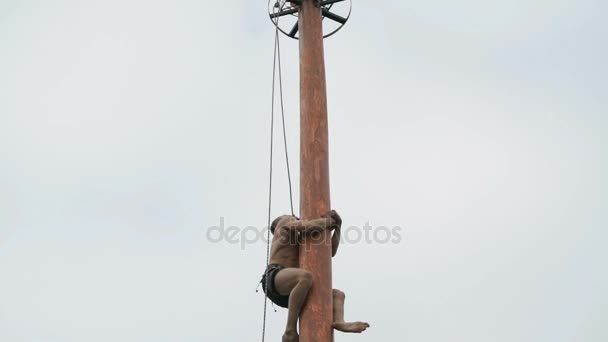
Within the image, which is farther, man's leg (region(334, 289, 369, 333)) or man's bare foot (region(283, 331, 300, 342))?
man's bare foot (region(283, 331, 300, 342))

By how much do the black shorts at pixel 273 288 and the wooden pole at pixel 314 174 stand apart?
25 cm

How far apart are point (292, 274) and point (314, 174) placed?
742 millimetres

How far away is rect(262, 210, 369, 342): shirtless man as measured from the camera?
573 cm

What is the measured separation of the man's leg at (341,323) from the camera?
221 inches

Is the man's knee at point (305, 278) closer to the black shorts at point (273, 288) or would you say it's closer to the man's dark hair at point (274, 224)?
the black shorts at point (273, 288)

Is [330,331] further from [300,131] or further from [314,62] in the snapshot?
[314,62]

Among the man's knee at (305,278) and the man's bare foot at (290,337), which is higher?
the man's knee at (305,278)

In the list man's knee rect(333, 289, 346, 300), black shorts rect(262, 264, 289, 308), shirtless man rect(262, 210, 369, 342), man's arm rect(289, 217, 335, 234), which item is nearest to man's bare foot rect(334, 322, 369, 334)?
shirtless man rect(262, 210, 369, 342)

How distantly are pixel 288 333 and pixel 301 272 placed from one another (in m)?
0.43

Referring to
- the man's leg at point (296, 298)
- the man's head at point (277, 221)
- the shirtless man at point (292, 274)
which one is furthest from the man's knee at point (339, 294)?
the man's head at point (277, 221)

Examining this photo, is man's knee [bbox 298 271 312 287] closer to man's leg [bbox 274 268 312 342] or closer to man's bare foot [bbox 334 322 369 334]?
man's leg [bbox 274 268 312 342]

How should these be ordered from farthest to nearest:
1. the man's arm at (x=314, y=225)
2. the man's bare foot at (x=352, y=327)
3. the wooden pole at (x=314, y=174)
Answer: the man's arm at (x=314, y=225)
the wooden pole at (x=314, y=174)
the man's bare foot at (x=352, y=327)

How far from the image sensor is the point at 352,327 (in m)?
5.61

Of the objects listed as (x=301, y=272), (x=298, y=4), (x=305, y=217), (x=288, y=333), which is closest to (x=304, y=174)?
(x=305, y=217)
